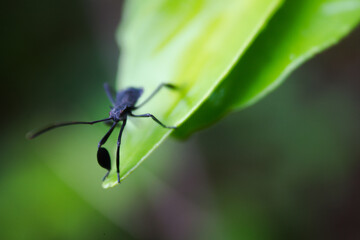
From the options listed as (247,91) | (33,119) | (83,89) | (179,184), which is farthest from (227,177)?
(247,91)

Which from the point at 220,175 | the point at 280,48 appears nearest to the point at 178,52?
the point at 280,48

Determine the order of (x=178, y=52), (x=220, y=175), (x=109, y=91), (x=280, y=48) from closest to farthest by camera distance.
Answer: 1. (x=280, y=48)
2. (x=178, y=52)
3. (x=109, y=91)
4. (x=220, y=175)

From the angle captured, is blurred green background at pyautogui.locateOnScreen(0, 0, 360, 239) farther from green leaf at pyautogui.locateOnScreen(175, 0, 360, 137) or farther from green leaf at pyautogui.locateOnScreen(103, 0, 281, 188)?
green leaf at pyautogui.locateOnScreen(175, 0, 360, 137)

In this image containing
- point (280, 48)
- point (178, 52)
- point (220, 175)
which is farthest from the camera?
point (220, 175)

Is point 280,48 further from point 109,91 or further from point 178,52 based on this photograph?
point 109,91

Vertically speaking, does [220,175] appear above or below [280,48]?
below

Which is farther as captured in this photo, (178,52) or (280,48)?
(178,52)

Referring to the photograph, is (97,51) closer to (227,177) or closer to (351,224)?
(227,177)
